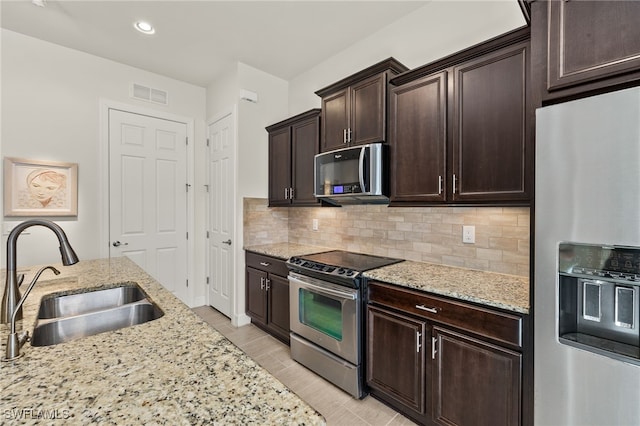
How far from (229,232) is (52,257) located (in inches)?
67.3

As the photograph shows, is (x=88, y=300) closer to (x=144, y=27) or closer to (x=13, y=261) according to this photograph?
(x=13, y=261)

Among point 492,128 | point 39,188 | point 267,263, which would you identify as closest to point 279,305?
point 267,263

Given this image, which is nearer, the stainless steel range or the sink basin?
the sink basin

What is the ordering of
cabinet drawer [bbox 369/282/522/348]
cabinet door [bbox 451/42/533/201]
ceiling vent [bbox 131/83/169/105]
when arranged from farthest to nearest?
ceiling vent [bbox 131/83/169/105] → cabinet door [bbox 451/42/533/201] → cabinet drawer [bbox 369/282/522/348]

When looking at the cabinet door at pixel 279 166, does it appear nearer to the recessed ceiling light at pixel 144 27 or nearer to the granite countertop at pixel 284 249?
the granite countertop at pixel 284 249

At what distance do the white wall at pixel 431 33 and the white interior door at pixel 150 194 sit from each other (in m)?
2.20

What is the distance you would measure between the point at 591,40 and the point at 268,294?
2947mm

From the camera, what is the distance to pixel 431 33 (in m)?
2.43

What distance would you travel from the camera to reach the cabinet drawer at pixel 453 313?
4.72ft

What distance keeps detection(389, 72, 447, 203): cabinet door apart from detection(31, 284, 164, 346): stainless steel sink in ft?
5.74

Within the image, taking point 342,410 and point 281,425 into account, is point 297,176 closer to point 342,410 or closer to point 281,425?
point 342,410

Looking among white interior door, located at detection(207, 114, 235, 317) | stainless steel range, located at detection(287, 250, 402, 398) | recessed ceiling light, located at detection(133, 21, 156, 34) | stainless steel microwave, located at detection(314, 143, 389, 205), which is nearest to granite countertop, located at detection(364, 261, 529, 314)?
stainless steel range, located at detection(287, 250, 402, 398)

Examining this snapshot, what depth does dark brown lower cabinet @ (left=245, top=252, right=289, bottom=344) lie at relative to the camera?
2.90 metres

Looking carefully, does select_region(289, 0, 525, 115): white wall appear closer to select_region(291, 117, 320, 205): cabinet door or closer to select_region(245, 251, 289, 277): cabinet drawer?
select_region(291, 117, 320, 205): cabinet door
